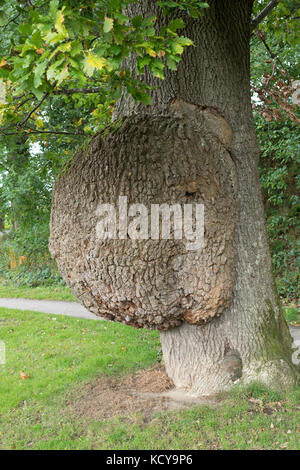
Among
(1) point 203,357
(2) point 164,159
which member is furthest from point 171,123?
(1) point 203,357

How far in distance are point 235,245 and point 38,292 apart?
8.58 metres

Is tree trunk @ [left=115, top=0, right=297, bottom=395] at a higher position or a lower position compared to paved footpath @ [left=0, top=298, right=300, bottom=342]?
higher

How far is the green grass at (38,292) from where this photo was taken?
1065cm

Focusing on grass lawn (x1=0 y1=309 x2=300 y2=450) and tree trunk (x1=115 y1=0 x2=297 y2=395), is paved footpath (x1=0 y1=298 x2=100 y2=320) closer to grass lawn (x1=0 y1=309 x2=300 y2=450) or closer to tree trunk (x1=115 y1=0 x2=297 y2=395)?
grass lawn (x1=0 y1=309 x2=300 y2=450)

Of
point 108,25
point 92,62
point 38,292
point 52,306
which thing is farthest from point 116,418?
point 38,292

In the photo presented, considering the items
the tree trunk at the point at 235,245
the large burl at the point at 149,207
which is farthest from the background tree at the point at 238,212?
the large burl at the point at 149,207

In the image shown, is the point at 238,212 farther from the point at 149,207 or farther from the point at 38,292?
the point at 38,292

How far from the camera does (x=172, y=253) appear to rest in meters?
3.69

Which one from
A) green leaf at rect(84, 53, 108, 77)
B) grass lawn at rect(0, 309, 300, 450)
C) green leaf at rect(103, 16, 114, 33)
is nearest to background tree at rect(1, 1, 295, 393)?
grass lawn at rect(0, 309, 300, 450)

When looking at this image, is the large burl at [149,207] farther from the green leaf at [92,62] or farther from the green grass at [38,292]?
the green grass at [38,292]

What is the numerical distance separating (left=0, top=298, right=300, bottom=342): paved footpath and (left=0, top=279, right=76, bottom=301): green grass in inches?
10.0

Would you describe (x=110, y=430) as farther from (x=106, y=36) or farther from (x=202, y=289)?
(x=106, y=36)

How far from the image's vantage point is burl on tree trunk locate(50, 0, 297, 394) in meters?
3.68
